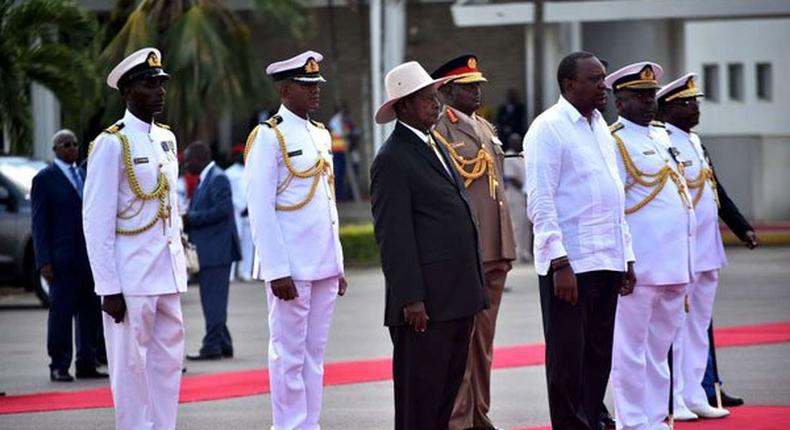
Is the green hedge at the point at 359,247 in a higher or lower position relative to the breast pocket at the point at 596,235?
lower

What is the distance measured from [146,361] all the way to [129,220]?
2.53 ft

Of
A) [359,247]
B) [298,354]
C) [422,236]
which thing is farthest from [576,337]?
[359,247]

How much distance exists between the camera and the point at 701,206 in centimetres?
1145

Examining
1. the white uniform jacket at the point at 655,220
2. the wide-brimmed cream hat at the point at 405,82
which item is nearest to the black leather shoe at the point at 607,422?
the white uniform jacket at the point at 655,220

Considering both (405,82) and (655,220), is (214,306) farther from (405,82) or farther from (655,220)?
(405,82)

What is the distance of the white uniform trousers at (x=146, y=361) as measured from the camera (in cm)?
942

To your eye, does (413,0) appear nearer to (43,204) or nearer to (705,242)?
(43,204)

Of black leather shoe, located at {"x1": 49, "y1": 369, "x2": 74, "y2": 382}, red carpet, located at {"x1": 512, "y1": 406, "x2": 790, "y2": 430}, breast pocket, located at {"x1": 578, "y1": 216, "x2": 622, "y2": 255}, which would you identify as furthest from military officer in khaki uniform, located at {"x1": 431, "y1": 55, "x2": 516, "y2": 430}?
black leather shoe, located at {"x1": 49, "y1": 369, "x2": 74, "y2": 382}

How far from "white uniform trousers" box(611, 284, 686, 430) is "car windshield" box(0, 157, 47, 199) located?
42.3ft

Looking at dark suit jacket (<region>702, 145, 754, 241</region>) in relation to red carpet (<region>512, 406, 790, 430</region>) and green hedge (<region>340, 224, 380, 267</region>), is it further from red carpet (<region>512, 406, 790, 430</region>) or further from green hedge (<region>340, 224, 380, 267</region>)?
green hedge (<region>340, 224, 380, 267</region>)

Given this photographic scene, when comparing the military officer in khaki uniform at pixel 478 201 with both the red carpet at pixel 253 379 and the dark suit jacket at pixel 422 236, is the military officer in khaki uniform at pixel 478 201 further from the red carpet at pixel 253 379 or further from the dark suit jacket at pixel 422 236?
the red carpet at pixel 253 379

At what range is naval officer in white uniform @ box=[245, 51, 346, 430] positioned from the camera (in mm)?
9984

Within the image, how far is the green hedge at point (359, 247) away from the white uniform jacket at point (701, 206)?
1588 cm

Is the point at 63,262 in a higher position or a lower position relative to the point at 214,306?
higher
